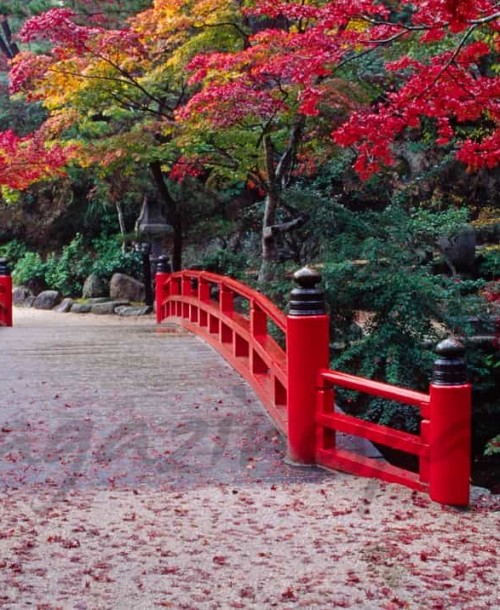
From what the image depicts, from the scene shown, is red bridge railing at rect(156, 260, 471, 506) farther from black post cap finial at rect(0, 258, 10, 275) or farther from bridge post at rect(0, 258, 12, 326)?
black post cap finial at rect(0, 258, 10, 275)

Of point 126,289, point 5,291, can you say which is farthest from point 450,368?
point 126,289

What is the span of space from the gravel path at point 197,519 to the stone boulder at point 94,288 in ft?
42.1

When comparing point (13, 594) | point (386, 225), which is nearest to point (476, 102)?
point (386, 225)

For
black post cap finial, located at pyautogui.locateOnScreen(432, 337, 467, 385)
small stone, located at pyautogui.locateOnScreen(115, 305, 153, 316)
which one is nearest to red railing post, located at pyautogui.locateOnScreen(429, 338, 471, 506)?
black post cap finial, located at pyautogui.locateOnScreen(432, 337, 467, 385)

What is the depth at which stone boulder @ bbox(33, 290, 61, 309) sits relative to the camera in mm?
21078

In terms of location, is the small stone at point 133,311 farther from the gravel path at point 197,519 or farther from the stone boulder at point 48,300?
the gravel path at point 197,519

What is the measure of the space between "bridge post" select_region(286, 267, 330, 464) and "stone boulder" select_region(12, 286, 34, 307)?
17519 mm

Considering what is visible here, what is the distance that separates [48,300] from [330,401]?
16634 mm

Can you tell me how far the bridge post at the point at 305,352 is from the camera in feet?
18.1

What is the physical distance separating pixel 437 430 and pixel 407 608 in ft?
5.04

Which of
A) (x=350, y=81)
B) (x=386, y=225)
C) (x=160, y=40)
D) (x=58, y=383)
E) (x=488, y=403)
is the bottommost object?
(x=488, y=403)

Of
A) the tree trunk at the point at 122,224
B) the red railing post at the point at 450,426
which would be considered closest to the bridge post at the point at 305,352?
the red railing post at the point at 450,426

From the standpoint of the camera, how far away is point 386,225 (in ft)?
34.9

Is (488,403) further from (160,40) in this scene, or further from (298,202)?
(160,40)
